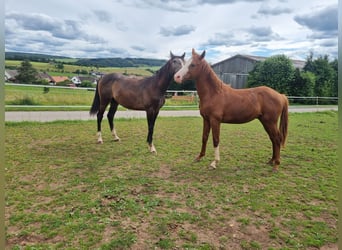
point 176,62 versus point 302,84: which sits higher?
point 302,84

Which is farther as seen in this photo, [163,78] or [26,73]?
[26,73]

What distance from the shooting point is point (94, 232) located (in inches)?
88.0

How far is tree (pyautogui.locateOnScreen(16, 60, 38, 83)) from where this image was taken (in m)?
11.3

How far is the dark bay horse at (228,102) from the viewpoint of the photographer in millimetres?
4027

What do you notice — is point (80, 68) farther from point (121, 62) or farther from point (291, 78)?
point (291, 78)

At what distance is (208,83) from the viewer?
412 centimetres

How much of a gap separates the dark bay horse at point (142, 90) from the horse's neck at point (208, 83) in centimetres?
76

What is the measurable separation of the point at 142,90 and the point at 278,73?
16.5 metres

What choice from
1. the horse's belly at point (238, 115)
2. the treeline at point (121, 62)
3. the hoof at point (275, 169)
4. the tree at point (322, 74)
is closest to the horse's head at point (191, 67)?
the horse's belly at point (238, 115)

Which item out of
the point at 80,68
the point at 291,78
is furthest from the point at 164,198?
the point at 291,78

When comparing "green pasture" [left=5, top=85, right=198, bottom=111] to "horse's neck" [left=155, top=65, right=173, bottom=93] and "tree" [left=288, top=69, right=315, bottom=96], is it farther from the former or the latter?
"tree" [left=288, top=69, right=315, bottom=96]

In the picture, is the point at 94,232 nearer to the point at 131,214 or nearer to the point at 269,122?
the point at 131,214

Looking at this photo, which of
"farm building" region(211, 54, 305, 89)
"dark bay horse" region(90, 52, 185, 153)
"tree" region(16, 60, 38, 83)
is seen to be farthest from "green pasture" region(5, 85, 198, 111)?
"farm building" region(211, 54, 305, 89)

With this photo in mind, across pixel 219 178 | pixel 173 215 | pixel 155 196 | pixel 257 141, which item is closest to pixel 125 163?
pixel 155 196
